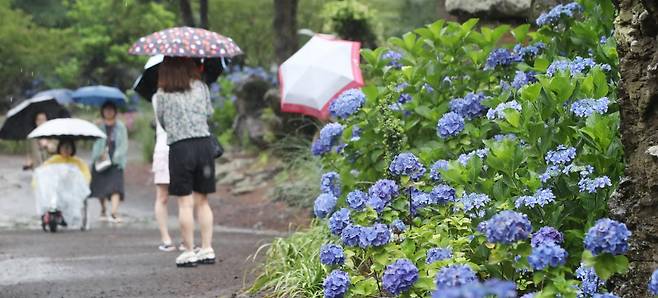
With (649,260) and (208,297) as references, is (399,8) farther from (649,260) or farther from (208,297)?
(649,260)

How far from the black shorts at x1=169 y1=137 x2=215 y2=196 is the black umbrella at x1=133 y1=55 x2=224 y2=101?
1105 mm

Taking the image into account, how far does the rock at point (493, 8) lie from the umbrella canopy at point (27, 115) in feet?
22.0

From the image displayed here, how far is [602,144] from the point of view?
4.37 meters

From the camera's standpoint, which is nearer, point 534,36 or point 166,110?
point 534,36

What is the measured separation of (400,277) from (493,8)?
5787mm

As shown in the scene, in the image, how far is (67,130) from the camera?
36.6 ft

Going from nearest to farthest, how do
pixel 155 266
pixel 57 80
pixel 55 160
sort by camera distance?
A: 1. pixel 155 266
2. pixel 55 160
3. pixel 57 80

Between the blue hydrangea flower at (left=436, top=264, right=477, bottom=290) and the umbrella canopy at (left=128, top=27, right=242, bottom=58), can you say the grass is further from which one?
the blue hydrangea flower at (left=436, top=264, right=477, bottom=290)

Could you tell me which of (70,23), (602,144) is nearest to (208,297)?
(602,144)

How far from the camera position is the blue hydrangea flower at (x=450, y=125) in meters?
5.69

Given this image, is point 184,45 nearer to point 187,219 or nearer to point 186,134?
point 186,134

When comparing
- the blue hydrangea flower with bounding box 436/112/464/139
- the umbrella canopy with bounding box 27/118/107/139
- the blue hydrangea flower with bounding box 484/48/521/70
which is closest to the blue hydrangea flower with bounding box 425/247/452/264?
the blue hydrangea flower with bounding box 436/112/464/139

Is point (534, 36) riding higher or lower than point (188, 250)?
higher

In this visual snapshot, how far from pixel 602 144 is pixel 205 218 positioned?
4108 mm
